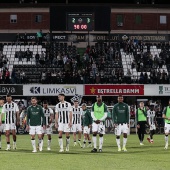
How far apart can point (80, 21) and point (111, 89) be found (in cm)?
694

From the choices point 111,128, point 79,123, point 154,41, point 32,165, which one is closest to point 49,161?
point 32,165

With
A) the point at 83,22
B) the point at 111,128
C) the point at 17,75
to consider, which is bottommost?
the point at 111,128

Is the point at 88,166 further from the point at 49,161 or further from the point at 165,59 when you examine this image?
the point at 165,59

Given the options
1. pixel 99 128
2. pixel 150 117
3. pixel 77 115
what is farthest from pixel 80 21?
pixel 99 128

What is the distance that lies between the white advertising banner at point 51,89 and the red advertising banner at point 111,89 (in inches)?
30.8

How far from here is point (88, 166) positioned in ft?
67.4

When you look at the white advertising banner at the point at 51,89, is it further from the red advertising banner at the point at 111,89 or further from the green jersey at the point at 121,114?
the green jersey at the point at 121,114

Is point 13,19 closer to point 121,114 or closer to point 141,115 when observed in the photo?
point 141,115

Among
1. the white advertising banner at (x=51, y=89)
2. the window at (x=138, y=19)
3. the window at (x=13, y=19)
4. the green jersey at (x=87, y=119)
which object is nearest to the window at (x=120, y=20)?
the window at (x=138, y=19)

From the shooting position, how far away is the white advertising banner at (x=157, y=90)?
189ft

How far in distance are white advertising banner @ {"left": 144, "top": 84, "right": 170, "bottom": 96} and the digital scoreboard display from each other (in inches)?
284

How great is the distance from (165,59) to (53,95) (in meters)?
12.4

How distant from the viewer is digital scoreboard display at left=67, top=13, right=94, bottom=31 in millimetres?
59450

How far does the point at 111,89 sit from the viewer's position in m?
57.2
